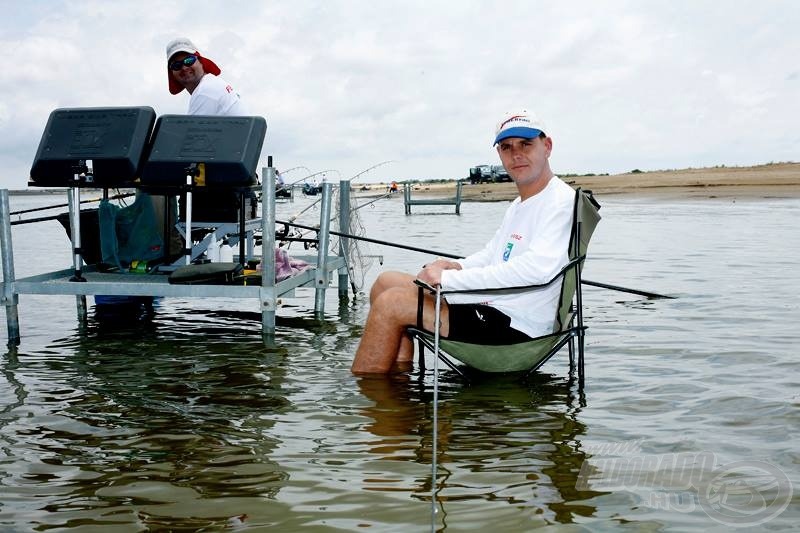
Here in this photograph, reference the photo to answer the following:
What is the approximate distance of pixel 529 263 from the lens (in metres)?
5.01

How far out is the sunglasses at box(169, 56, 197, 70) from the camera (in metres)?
8.34

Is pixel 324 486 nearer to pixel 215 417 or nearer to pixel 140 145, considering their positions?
pixel 215 417

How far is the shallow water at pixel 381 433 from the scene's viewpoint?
361 centimetres

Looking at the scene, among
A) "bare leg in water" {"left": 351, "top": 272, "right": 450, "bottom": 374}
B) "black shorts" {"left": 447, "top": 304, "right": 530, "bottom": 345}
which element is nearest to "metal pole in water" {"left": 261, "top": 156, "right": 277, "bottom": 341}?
"bare leg in water" {"left": 351, "top": 272, "right": 450, "bottom": 374}

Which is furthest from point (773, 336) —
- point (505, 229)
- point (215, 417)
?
point (215, 417)

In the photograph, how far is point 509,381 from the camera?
19.7ft

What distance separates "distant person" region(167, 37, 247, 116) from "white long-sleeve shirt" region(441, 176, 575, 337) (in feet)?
12.6

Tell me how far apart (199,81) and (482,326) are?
181 inches

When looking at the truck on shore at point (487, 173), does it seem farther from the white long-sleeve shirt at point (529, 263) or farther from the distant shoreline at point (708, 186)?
the white long-sleeve shirt at point (529, 263)

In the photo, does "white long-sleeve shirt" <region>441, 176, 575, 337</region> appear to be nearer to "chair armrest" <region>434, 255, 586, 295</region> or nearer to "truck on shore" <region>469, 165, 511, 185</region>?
"chair armrest" <region>434, 255, 586, 295</region>

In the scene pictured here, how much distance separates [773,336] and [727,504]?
4.16 m

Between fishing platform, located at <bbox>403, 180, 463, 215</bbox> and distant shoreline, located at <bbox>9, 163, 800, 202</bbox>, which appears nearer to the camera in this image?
fishing platform, located at <bbox>403, 180, 463, 215</bbox>

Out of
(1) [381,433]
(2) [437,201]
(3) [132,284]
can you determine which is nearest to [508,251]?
(1) [381,433]

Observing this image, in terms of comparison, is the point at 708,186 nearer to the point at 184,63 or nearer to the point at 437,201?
the point at 437,201
